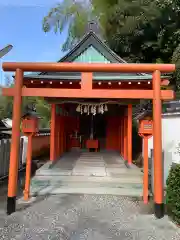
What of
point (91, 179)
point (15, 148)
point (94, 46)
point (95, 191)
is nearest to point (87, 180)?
point (91, 179)

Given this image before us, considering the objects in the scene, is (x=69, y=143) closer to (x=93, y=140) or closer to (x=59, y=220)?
(x=93, y=140)

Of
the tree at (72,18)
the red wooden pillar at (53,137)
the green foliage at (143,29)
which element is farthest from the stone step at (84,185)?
the tree at (72,18)

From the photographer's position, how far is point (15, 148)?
521cm

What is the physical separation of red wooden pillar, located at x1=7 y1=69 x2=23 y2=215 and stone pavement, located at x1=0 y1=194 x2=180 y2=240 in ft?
1.07

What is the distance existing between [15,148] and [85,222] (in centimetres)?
226

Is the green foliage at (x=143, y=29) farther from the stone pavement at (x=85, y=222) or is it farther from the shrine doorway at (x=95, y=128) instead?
the stone pavement at (x=85, y=222)

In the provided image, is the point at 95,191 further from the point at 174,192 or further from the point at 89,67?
the point at 89,67

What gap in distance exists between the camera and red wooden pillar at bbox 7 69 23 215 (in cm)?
509

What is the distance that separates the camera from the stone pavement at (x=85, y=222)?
403 cm

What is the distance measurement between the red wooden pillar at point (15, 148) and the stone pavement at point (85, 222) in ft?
1.07

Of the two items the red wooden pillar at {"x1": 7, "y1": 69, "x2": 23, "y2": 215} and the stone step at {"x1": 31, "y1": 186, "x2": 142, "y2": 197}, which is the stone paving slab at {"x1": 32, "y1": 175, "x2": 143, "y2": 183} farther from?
the red wooden pillar at {"x1": 7, "y1": 69, "x2": 23, "y2": 215}

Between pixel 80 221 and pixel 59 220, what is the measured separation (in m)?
0.44

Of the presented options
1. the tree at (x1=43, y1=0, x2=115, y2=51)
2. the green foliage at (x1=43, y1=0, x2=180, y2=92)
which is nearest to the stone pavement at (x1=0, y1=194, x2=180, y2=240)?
the green foliage at (x1=43, y1=0, x2=180, y2=92)

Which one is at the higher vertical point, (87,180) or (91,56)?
(91,56)
